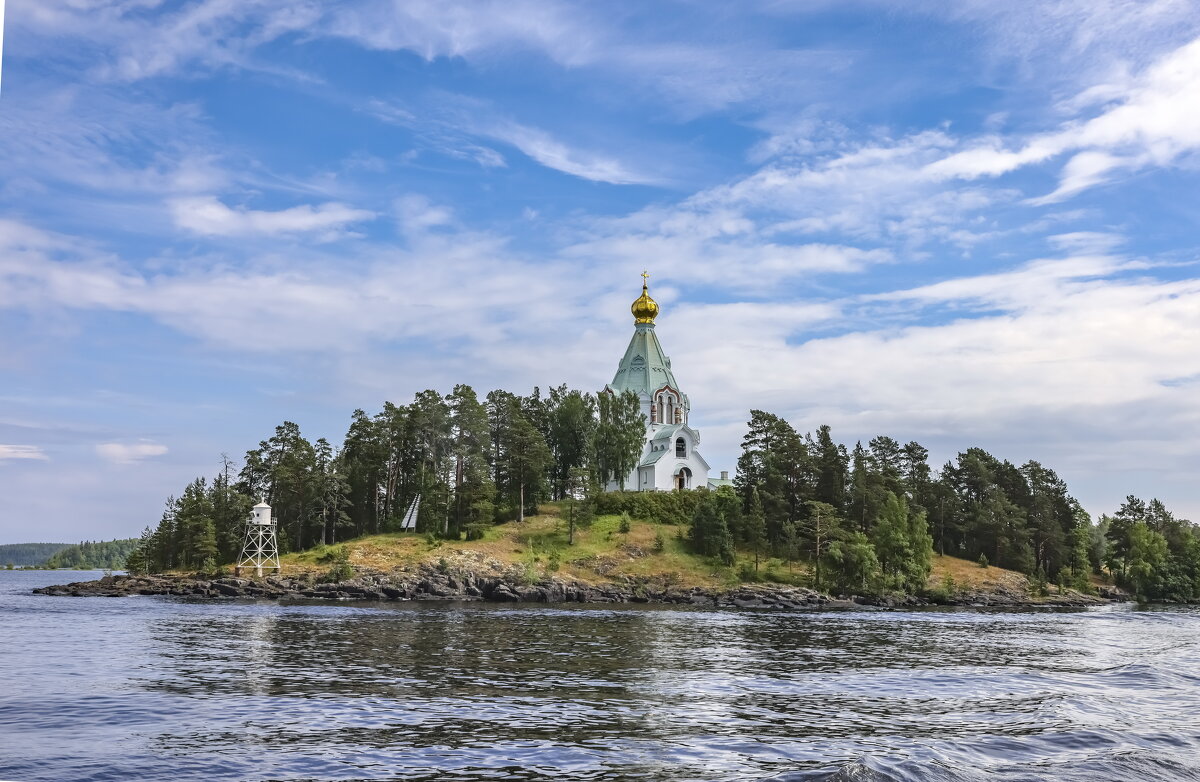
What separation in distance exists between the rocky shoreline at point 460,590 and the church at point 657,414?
3209 cm

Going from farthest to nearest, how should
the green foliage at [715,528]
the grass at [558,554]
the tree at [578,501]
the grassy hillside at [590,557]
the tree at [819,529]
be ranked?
the tree at [578,501] → the green foliage at [715,528] → the tree at [819,529] → the grassy hillside at [590,557] → the grass at [558,554]

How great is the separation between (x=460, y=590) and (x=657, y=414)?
50569mm

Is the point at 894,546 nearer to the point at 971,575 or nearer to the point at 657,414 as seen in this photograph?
the point at 971,575

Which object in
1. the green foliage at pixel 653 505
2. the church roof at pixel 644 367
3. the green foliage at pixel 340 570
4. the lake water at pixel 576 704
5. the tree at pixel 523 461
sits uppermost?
the church roof at pixel 644 367

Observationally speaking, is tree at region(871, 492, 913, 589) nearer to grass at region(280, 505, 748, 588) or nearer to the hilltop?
the hilltop

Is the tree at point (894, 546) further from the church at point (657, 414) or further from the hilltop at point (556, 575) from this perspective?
the church at point (657, 414)

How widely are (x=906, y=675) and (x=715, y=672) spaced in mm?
6808

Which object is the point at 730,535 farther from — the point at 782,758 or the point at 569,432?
the point at 782,758

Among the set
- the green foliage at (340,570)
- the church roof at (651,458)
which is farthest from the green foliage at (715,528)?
the green foliage at (340,570)

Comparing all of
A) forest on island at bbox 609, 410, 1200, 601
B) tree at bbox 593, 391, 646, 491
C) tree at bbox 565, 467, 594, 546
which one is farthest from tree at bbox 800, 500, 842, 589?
tree at bbox 593, 391, 646, 491

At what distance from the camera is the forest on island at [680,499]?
92.7m

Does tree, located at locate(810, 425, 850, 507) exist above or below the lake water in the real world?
above

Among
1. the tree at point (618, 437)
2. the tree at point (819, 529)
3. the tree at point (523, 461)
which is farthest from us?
the tree at point (618, 437)

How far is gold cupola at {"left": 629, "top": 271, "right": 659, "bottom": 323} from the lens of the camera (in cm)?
12519
